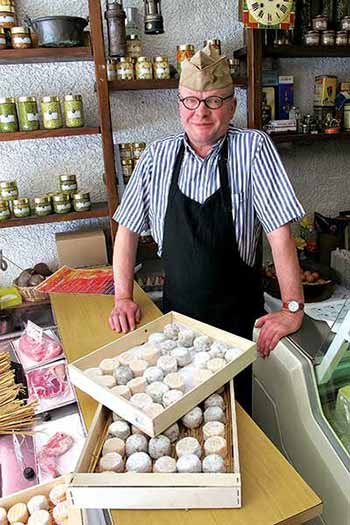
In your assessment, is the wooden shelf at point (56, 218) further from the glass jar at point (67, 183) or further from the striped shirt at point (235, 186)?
the striped shirt at point (235, 186)

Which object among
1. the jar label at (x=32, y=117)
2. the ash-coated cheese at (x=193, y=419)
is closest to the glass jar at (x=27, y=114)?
the jar label at (x=32, y=117)

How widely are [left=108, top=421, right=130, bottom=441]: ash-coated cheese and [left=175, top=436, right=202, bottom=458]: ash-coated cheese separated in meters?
0.09

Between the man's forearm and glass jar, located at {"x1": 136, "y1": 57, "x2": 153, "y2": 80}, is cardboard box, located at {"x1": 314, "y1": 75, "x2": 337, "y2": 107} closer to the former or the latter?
glass jar, located at {"x1": 136, "y1": 57, "x2": 153, "y2": 80}

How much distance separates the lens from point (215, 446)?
0.78m

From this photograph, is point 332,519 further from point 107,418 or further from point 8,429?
point 8,429

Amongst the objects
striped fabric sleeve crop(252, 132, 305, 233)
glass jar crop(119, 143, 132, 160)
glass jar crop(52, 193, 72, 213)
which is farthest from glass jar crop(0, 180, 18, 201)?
striped fabric sleeve crop(252, 132, 305, 233)

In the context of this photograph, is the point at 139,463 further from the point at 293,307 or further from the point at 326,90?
the point at 326,90

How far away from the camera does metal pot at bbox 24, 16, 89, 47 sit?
1731 mm

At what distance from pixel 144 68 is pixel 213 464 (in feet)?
5.50

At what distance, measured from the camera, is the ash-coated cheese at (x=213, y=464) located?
737mm

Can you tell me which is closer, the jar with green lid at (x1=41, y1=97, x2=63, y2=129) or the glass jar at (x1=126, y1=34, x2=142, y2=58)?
the jar with green lid at (x1=41, y1=97, x2=63, y2=129)

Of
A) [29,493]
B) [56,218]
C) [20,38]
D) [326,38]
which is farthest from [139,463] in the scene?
[326,38]

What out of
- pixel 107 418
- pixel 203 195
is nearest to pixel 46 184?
pixel 203 195

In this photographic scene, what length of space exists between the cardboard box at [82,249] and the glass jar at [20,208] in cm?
20
